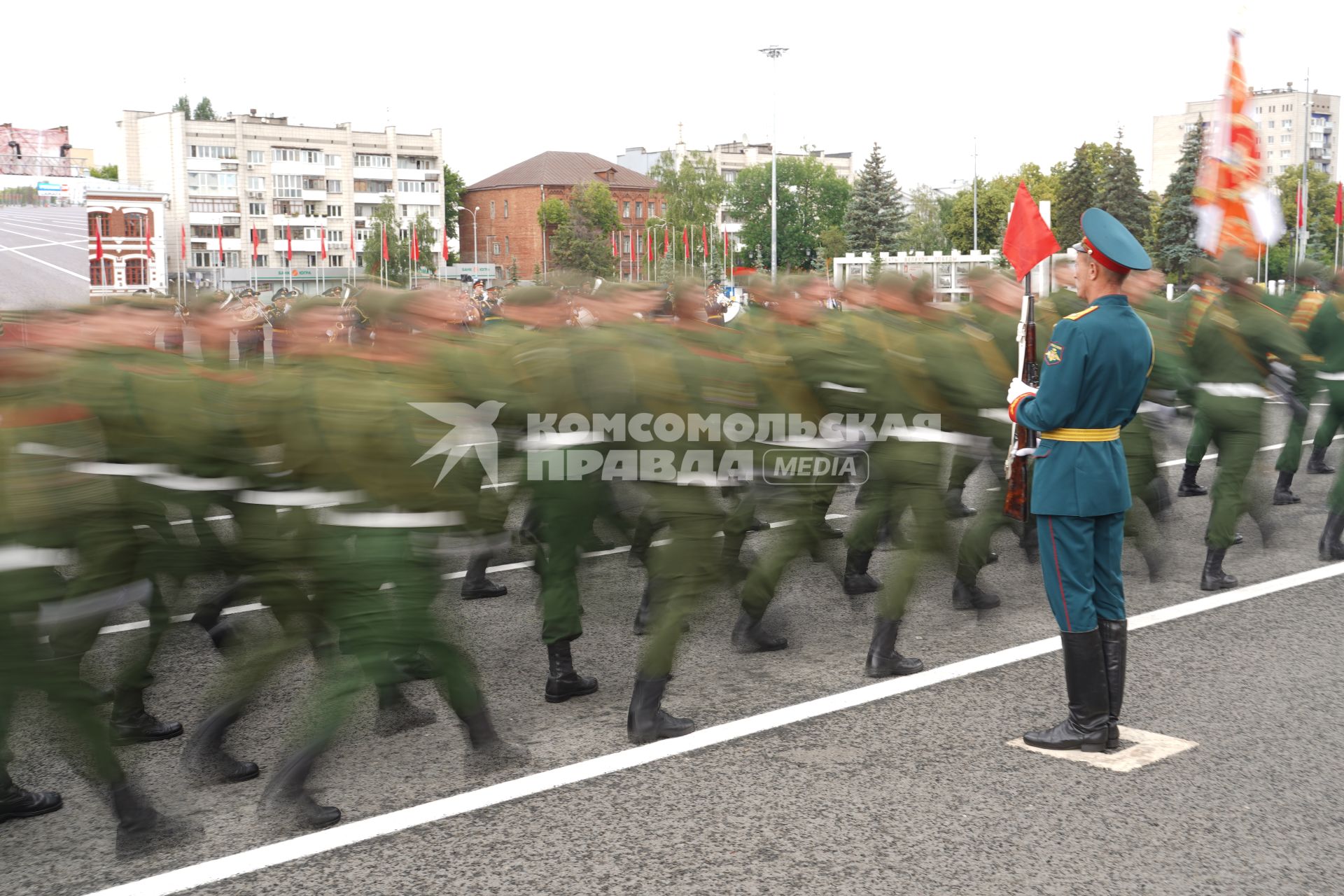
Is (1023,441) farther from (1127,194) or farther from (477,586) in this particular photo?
(1127,194)

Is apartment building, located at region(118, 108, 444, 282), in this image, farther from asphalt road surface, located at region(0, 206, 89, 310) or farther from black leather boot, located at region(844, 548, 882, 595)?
black leather boot, located at region(844, 548, 882, 595)

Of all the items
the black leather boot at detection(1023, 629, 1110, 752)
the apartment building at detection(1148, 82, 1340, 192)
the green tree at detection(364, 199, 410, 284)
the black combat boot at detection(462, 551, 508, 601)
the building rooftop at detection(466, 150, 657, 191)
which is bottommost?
the black combat boot at detection(462, 551, 508, 601)

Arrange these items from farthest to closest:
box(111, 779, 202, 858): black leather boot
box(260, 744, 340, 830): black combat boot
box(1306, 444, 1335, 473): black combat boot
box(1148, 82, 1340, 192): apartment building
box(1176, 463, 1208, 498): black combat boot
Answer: box(1148, 82, 1340, 192): apartment building
box(1306, 444, 1335, 473): black combat boot
box(1176, 463, 1208, 498): black combat boot
box(260, 744, 340, 830): black combat boot
box(111, 779, 202, 858): black leather boot

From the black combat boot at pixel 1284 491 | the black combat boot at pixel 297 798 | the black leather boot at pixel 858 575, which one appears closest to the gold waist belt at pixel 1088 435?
the black leather boot at pixel 858 575

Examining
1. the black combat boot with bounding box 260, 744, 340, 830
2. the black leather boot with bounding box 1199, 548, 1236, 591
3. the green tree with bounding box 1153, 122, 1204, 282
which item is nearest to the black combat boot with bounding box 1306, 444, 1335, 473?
the black leather boot with bounding box 1199, 548, 1236, 591

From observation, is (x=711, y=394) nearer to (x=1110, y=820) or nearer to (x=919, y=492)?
(x=919, y=492)

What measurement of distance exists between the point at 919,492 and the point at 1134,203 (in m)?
79.2

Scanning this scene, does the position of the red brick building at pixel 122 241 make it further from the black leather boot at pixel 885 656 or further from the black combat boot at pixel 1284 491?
the black combat boot at pixel 1284 491

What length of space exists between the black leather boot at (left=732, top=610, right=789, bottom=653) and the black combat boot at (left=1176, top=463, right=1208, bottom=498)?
20.2 ft

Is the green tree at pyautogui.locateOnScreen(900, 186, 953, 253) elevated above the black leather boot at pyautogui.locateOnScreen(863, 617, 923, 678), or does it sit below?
above

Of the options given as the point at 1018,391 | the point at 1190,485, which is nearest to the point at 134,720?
the point at 1018,391

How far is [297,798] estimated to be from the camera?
182 inches

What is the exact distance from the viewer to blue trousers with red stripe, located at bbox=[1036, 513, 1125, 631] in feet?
16.7

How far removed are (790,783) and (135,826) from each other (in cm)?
236
